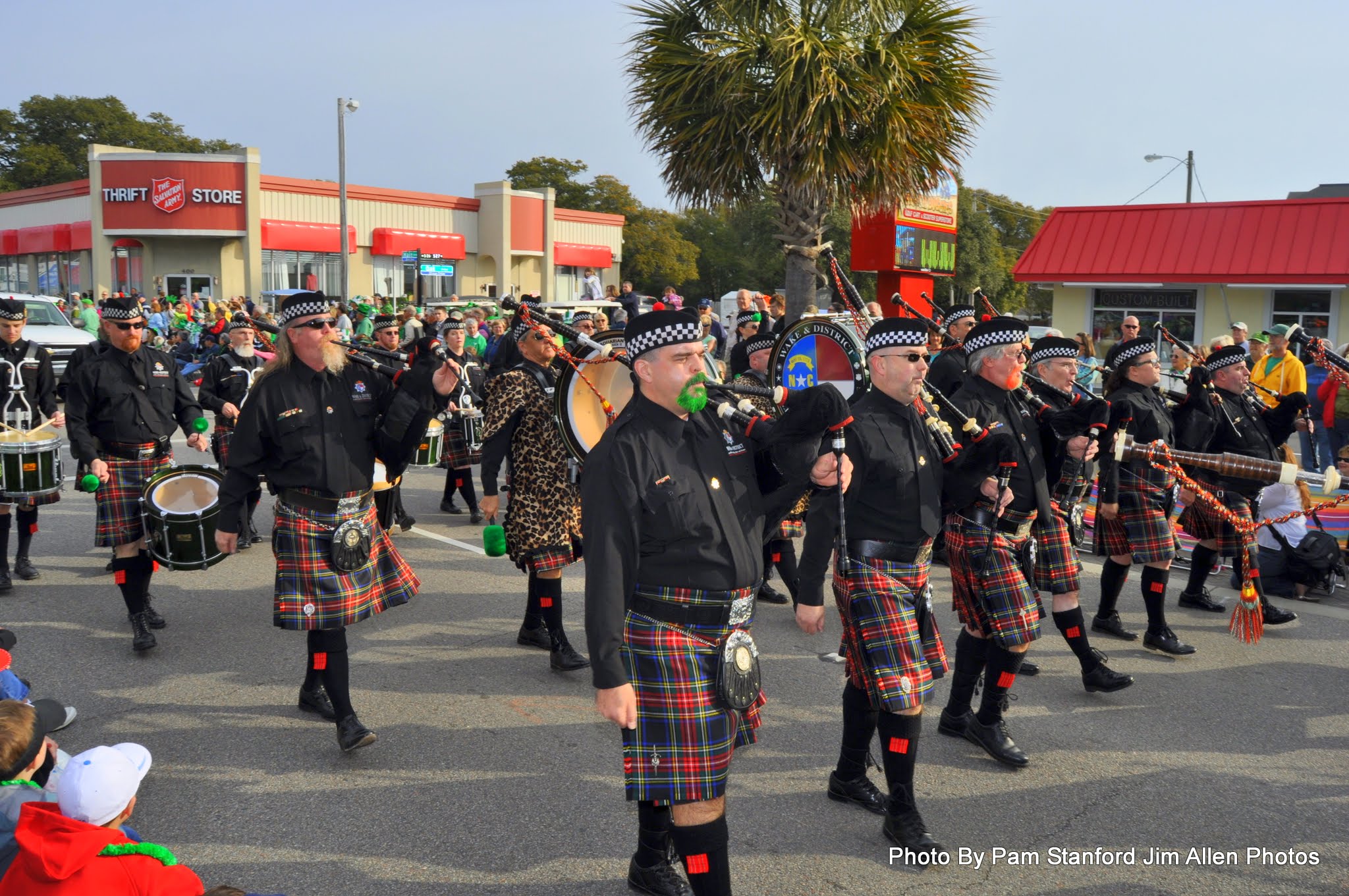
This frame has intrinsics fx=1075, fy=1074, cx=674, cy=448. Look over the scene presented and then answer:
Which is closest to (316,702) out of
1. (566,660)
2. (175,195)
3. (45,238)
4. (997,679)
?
(566,660)

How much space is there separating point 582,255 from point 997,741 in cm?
4354

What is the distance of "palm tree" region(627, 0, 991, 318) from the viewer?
435 inches

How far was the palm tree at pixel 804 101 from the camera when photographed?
11.0 meters

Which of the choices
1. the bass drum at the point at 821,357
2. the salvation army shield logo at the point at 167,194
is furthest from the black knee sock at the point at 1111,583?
the salvation army shield logo at the point at 167,194

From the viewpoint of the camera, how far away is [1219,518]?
6477 millimetres

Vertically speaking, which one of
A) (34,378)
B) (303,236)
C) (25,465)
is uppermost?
(303,236)

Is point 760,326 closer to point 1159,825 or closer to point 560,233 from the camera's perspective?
point 1159,825

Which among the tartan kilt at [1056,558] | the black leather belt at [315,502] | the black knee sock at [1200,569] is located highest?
the black leather belt at [315,502]

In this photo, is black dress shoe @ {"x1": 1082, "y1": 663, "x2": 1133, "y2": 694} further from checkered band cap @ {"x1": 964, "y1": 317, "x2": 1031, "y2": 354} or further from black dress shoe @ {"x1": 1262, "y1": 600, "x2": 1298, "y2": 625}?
black dress shoe @ {"x1": 1262, "y1": 600, "x2": 1298, "y2": 625}

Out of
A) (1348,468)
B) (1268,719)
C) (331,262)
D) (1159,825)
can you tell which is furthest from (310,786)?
(331,262)

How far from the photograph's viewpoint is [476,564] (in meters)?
7.90

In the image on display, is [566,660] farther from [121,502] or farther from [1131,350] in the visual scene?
[1131,350]

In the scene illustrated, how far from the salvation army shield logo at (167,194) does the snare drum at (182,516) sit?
33.6 metres

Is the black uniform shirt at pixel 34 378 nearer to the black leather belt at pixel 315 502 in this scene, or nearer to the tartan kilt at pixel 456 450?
the tartan kilt at pixel 456 450
